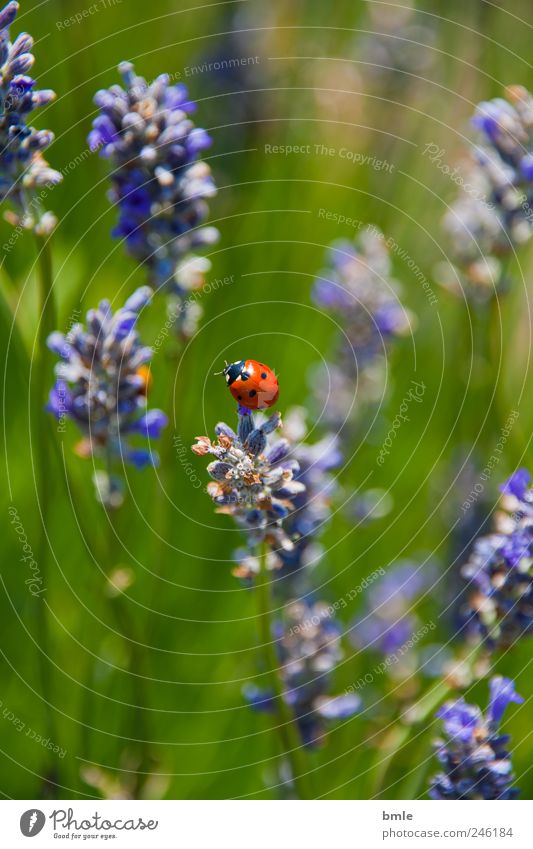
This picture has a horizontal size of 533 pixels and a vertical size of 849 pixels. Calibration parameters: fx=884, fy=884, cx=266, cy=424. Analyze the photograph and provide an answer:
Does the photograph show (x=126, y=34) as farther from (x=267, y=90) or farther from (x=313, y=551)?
(x=313, y=551)

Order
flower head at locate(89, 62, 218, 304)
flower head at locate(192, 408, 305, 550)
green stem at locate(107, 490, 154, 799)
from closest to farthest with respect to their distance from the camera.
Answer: flower head at locate(192, 408, 305, 550)
flower head at locate(89, 62, 218, 304)
green stem at locate(107, 490, 154, 799)

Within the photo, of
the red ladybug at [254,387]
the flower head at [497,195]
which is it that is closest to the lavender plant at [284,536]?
the red ladybug at [254,387]

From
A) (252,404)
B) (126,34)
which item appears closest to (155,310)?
(252,404)
